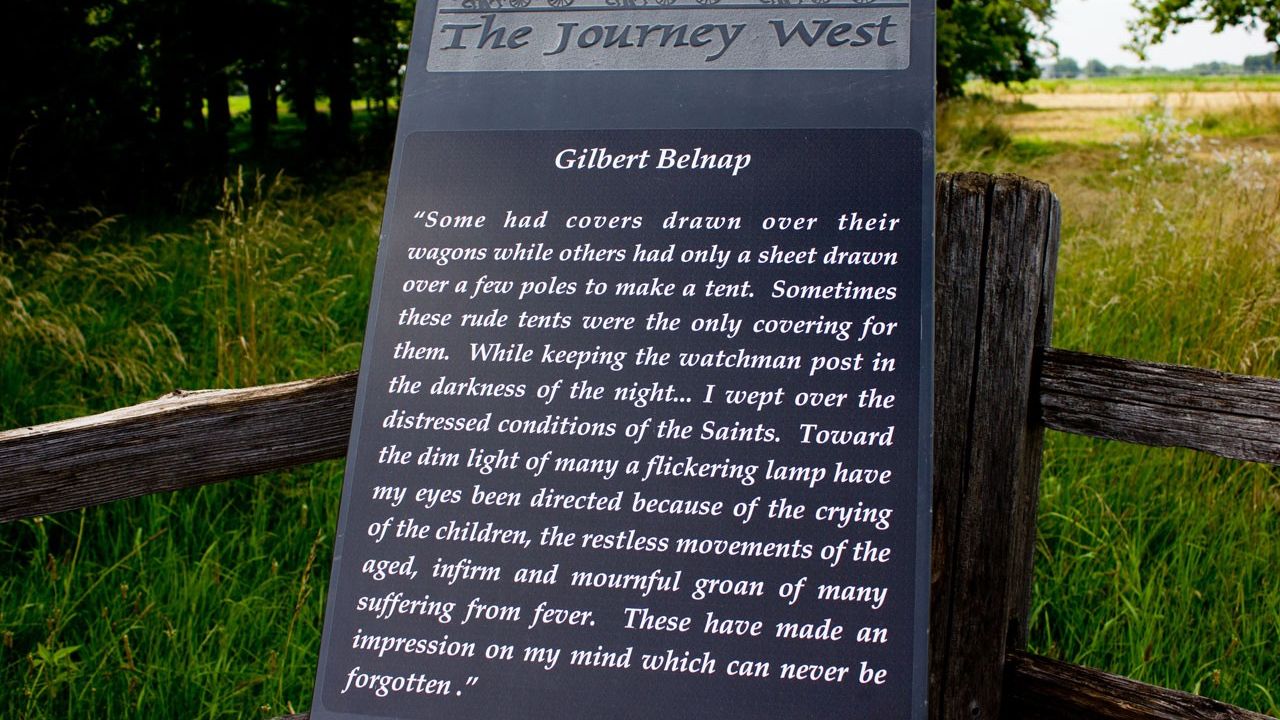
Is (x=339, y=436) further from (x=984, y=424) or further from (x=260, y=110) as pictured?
(x=260, y=110)

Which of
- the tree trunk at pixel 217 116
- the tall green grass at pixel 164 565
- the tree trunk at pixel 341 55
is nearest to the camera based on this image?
the tall green grass at pixel 164 565

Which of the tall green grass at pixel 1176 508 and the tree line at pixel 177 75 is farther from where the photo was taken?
the tree line at pixel 177 75

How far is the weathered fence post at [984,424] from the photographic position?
5.30 feet

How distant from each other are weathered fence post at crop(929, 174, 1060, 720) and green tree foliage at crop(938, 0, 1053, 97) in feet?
35.4

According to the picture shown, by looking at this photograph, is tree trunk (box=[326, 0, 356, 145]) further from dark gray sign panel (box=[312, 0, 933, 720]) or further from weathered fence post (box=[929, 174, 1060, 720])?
weathered fence post (box=[929, 174, 1060, 720])

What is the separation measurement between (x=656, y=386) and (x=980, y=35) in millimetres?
17069

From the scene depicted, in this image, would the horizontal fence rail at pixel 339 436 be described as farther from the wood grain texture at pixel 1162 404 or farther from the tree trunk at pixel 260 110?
the tree trunk at pixel 260 110

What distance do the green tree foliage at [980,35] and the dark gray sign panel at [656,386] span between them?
10908 mm

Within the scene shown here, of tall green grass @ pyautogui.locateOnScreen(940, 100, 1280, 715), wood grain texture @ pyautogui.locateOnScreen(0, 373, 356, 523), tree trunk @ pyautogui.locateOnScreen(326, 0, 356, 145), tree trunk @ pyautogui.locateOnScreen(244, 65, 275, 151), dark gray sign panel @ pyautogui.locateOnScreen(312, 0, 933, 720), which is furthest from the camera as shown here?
tree trunk @ pyautogui.locateOnScreen(244, 65, 275, 151)

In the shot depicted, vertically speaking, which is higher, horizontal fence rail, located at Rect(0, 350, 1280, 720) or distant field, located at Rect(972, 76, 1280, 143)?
distant field, located at Rect(972, 76, 1280, 143)

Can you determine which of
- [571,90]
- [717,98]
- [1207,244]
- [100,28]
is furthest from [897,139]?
[100,28]

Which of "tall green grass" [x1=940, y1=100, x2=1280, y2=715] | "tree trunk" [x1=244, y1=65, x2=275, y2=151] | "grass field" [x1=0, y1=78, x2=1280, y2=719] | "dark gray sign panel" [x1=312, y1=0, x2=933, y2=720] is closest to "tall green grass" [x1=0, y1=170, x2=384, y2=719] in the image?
"grass field" [x1=0, y1=78, x2=1280, y2=719]

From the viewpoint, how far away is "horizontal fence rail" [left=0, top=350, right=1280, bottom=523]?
5.15 feet

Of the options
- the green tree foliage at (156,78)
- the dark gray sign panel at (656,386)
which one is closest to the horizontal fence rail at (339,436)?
the dark gray sign panel at (656,386)
